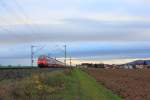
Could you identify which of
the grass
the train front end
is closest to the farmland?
the grass

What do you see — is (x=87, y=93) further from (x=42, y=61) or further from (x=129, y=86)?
(x=42, y=61)

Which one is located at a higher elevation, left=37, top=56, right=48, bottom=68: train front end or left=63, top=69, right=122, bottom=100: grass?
left=37, top=56, right=48, bottom=68: train front end

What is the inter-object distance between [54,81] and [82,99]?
1513 centimetres

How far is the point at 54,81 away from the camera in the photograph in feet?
131

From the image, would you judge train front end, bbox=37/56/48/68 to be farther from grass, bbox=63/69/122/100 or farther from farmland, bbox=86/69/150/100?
grass, bbox=63/69/122/100

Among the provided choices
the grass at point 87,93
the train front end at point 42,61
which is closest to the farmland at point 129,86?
the grass at point 87,93

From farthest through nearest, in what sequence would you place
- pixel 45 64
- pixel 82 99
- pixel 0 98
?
pixel 45 64, pixel 82 99, pixel 0 98

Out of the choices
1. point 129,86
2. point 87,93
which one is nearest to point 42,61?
point 129,86

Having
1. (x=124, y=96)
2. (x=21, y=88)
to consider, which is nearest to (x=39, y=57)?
(x=124, y=96)

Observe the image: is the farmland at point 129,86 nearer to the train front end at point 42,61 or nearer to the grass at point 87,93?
the grass at point 87,93

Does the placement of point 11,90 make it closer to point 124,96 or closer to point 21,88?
point 21,88

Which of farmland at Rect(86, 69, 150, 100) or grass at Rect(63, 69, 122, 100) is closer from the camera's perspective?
grass at Rect(63, 69, 122, 100)

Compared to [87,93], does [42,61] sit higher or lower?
higher

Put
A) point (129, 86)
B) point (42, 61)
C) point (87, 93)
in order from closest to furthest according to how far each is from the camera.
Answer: point (87, 93) < point (129, 86) < point (42, 61)
